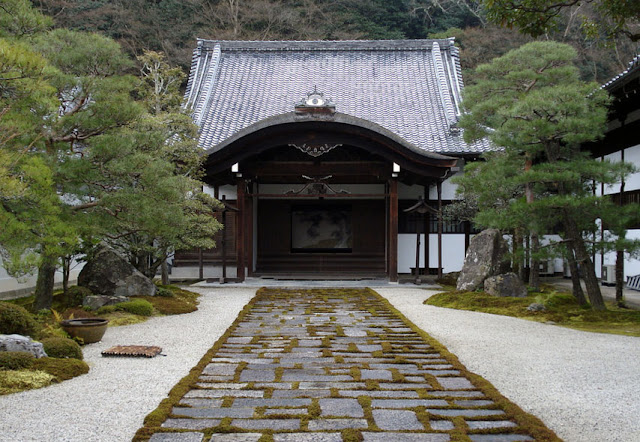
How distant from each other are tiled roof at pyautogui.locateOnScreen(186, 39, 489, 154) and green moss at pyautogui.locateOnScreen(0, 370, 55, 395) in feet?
36.3

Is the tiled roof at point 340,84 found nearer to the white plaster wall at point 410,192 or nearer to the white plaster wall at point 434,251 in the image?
the white plaster wall at point 410,192

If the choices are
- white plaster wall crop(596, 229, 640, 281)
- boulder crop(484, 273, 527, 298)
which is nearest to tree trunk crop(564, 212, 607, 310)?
boulder crop(484, 273, 527, 298)

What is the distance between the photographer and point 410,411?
437 centimetres

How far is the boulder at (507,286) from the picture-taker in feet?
35.5

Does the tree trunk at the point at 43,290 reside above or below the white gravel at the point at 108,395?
above

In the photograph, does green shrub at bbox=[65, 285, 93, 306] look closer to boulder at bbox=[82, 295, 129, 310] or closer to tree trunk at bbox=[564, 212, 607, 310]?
boulder at bbox=[82, 295, 129, 310]

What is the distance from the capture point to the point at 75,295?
924 centimetres

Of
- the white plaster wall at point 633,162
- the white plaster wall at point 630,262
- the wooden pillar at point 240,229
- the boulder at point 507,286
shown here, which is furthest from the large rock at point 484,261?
the wooden pillar at point 240,229

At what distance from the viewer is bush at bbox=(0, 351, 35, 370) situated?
5.22 m

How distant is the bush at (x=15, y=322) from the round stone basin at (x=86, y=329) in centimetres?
61

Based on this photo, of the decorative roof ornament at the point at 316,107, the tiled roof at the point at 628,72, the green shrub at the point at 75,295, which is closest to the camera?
the green shrub at the point at 75,295

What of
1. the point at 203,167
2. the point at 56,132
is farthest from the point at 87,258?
the point at 203,167

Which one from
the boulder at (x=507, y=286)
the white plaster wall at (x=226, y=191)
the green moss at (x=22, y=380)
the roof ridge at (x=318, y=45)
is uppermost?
the roof ridge at (x=318, y=45)

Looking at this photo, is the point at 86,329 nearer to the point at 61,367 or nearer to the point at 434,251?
the point at 61,367
